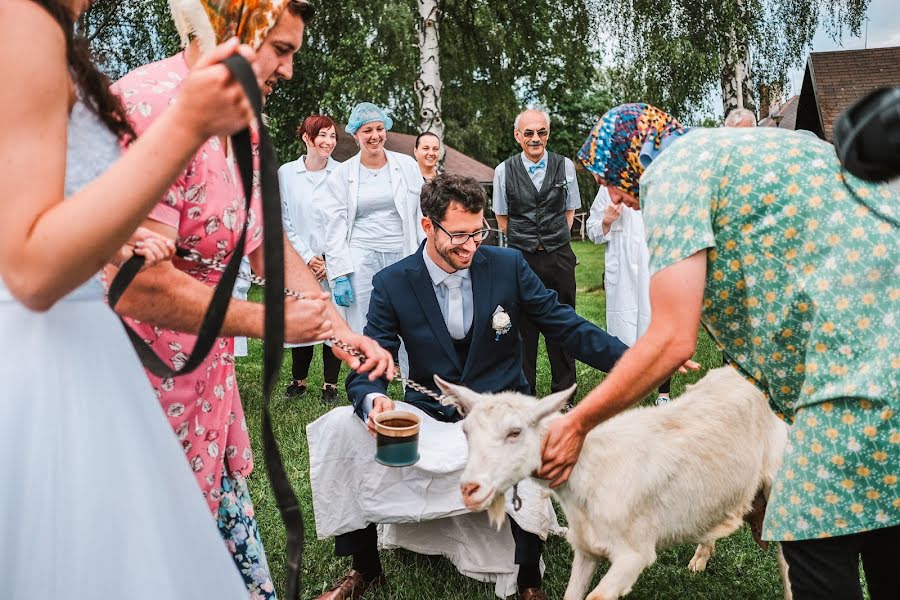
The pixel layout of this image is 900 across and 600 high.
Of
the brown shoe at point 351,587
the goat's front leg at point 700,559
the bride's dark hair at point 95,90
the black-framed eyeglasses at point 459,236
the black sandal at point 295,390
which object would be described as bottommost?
the black sandal at point 295,390

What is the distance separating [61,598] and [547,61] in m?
21.5

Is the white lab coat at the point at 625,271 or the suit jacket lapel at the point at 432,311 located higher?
the suit jacket lapel at the point at 432,311

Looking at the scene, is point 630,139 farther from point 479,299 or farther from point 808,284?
point 479,299

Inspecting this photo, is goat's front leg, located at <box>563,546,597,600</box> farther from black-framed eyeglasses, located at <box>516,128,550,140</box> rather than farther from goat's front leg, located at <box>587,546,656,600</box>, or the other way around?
black-framed eyeglasses, located at <box>516,128,550,140</box>

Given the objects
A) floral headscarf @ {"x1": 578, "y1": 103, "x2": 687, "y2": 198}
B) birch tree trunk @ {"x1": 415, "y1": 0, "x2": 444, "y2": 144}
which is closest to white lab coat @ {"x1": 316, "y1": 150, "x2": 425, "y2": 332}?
floral headscarf @ {"x1": 578, "y1": 103, "x2": 687, "y2": 198}

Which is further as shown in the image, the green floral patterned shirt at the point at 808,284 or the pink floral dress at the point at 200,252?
the pink floral dress at the point at 200,252

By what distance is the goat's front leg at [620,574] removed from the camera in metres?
3.16

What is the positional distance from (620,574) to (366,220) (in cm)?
472

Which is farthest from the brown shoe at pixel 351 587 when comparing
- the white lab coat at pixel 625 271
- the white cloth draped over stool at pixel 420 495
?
the white lab coat at pixel 625 271

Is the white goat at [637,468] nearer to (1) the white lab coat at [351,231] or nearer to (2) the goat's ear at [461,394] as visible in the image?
(2) the goat's ear at [461,394]

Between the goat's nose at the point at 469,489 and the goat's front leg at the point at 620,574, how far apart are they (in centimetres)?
73

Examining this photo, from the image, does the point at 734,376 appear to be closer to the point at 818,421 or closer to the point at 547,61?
the point at 818,421

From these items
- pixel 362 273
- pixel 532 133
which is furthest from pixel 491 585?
pixel 532 133

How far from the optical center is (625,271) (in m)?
7.71
